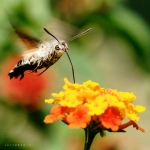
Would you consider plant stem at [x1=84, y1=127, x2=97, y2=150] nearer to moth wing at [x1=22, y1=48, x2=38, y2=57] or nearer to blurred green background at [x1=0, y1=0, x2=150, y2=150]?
moth wing at [x1=22, y1=48, x2=38, y2=57]

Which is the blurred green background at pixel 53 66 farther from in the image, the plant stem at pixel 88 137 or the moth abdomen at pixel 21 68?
the plant stem at pixel 88 137

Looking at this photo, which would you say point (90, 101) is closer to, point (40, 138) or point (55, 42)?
point (55, 42)

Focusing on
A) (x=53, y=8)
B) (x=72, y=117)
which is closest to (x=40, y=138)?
(x=53, y=8)

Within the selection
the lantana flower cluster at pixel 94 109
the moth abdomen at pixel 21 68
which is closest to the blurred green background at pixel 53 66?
the moth abdomen at pixel 21 68

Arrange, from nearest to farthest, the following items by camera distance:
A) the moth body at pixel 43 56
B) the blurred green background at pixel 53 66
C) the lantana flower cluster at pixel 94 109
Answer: the lantana flower cluster at pixel 94 109, the moth body at pixel 43 56, the blurred green background at pixel 53 66

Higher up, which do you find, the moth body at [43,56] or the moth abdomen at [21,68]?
the moth body at [43,56]

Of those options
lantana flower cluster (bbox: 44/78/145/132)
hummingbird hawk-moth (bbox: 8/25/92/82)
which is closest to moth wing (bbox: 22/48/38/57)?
hummingbird hawk-moth (bbox: 8/25/92/82)
